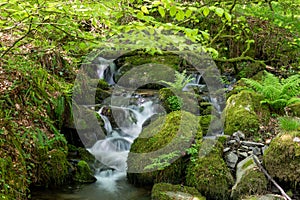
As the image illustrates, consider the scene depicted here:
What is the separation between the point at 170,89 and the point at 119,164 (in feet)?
7.87

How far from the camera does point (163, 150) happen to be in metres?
5.09

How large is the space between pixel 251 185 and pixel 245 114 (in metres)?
1.99

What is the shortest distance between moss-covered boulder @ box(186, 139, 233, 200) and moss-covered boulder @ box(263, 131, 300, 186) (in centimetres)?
67

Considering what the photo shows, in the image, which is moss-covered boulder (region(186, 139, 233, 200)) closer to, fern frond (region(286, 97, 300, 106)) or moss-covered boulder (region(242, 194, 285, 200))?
moss-covered boulder (region(242, 194, 285, 200))

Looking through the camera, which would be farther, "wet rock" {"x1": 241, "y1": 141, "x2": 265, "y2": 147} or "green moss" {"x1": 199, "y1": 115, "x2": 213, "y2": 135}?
"green moss" {"x1": 199, "y1": 115, "x2": 213, "y2": 135}

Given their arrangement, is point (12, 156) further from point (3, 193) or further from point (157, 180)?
point (157, 180)

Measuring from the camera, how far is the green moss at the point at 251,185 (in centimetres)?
436

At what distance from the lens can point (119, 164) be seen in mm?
5719

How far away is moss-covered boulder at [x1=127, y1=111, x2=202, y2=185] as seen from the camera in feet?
16.1

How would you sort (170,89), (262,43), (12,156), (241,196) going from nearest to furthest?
(12,156)
(241,196)
(170,89)
(262,43)

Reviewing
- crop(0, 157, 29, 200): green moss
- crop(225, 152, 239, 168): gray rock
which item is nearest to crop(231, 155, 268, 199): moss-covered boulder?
crop(225, 152, 239, 168): gray rock

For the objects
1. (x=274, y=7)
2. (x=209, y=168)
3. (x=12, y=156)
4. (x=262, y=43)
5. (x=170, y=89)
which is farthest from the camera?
(x=262, y=43)

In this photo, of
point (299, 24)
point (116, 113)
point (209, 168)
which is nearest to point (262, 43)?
point (299, 24)

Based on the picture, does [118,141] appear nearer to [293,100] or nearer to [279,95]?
[279,95]
